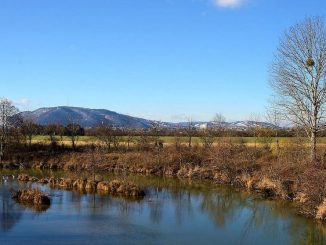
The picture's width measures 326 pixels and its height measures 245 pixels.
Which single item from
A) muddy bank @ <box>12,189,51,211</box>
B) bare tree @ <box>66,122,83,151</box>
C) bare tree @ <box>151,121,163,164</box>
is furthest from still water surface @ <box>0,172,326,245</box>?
bare tree @ <box>66,122,83,151</box>

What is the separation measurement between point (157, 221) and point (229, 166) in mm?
18437

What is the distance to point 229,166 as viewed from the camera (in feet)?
135

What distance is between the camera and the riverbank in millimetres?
27773

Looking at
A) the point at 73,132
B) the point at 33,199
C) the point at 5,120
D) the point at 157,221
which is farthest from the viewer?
the point at 73,132

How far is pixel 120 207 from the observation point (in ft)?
90.1

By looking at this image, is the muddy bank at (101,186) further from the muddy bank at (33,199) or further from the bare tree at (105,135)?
the bare tree at (105,135)

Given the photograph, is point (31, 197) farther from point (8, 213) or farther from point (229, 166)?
point (229, 166)

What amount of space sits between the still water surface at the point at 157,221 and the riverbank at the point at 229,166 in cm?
176

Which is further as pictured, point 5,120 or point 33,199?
point 5,120

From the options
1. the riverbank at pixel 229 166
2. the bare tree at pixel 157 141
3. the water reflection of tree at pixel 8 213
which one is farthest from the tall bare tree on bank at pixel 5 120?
the water reflection of tree at pixel 8 213

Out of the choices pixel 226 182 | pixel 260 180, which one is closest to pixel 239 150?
pixel 226 182

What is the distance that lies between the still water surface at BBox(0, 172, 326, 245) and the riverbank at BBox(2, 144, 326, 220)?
5.77 ft

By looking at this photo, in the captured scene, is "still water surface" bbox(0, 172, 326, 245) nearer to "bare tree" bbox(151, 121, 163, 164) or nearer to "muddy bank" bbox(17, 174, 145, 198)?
"muddy bank" bbox(17, 174, 145, 198)

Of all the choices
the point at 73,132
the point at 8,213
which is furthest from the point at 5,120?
the point at 8,213
